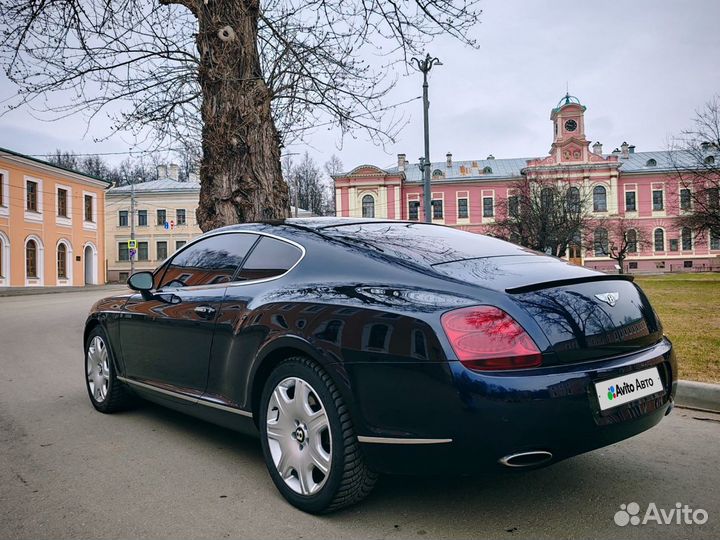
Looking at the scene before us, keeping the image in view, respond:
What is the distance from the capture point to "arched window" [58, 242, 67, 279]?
131 ft

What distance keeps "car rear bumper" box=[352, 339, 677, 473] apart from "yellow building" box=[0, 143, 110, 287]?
1506 inches

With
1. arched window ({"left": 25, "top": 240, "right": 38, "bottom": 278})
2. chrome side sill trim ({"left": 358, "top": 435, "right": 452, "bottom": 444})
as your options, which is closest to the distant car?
chrome side sill trim ({"left": 358, "top": 435, "right": 452, "bottom": 444})

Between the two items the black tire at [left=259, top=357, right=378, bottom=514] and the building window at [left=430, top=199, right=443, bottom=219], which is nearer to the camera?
the black tire at [left=259, top=357, right=378, bottom=514]

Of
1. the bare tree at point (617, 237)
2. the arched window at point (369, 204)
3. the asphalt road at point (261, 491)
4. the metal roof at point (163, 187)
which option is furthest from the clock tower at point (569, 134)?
the asphalt road at point (261, 491)

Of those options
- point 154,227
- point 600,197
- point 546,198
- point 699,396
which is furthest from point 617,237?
point 699,396

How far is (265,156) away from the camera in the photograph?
9.55m

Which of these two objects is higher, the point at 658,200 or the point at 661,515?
the point at 658,200

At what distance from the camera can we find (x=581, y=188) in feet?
185

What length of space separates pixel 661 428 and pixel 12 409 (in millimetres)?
5218

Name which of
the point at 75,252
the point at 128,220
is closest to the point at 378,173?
the point at 128,220

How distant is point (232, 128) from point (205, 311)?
6.31 metres

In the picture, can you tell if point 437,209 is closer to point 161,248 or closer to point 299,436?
point 161,248

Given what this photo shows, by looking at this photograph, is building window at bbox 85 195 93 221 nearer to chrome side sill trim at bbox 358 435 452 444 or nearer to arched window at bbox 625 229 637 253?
chrome side sill trim at bbox 358 435 452 444

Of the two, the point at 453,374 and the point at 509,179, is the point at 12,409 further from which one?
the point at 509,179
